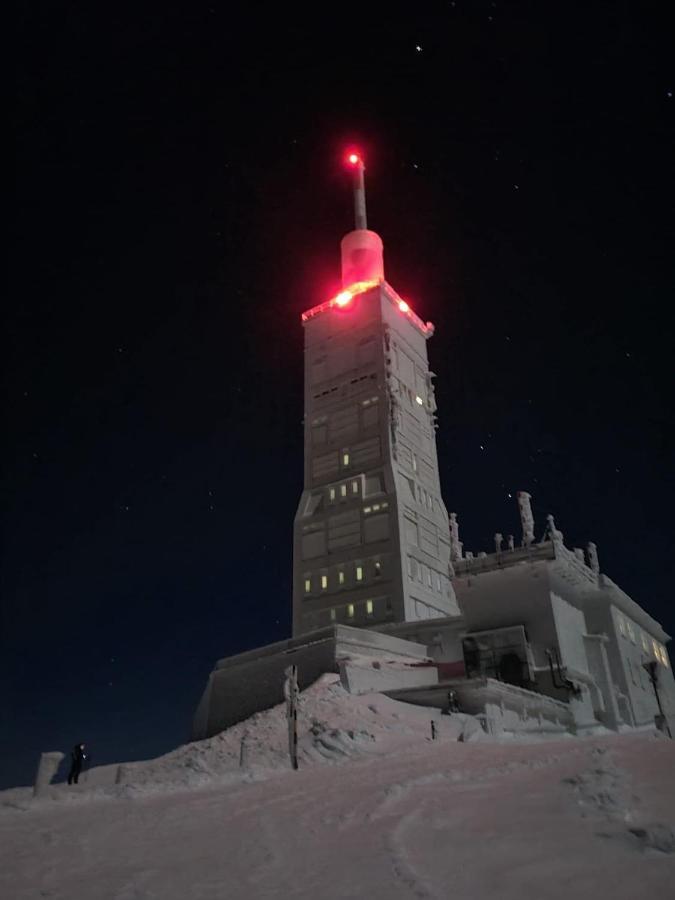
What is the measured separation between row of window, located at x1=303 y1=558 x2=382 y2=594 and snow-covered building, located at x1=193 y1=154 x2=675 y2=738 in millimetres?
193

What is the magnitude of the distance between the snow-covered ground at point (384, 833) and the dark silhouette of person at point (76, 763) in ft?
32.1

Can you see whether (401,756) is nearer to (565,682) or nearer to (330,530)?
(565,682)

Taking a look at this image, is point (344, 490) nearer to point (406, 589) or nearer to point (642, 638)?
point (406, 589)

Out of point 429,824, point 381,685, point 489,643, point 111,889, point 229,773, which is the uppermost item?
point 489,643

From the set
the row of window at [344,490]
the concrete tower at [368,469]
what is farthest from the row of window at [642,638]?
the row of window at [344,490]

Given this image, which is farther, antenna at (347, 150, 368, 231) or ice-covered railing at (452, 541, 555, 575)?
antenna at (347, 150, 368, 231)

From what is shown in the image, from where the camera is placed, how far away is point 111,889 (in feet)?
32.1

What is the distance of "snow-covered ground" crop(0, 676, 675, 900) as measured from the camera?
328 inches

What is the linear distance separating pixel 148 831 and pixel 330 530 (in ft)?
178

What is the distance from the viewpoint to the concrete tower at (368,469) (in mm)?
63250

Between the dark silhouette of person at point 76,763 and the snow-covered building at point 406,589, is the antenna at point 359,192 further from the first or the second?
the dark silhouette of person at point 76,763

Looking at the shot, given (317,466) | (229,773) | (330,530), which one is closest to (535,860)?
(229,773)

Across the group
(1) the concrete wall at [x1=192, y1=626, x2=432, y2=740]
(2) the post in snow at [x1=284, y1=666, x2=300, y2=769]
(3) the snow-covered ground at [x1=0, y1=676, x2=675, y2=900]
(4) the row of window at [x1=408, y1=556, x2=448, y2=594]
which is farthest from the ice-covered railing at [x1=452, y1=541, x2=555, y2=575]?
(3) the snow-covered ground at [x1=0, y1=676, x2=675, y2=900]

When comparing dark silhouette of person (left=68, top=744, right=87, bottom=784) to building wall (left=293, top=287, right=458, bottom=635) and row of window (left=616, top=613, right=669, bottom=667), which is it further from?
row of window (left=616, top=613, right=669, bottom=667)
